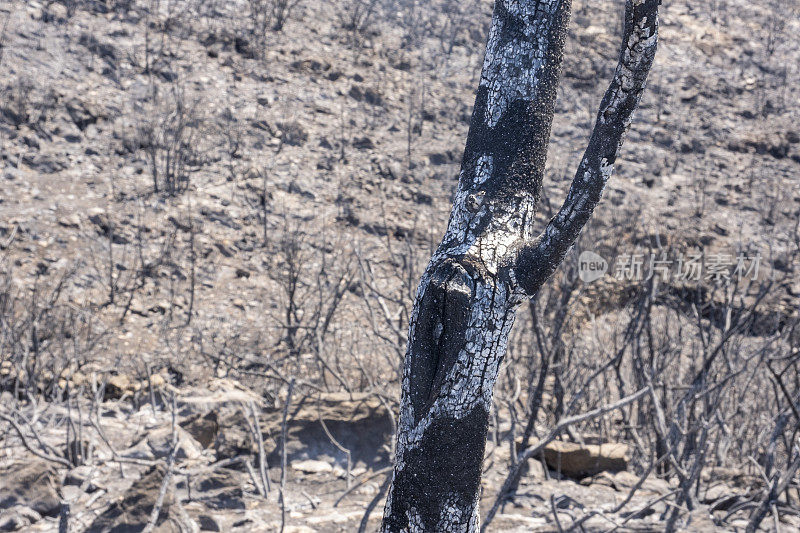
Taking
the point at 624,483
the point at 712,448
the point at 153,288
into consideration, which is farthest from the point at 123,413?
the point at 712,448

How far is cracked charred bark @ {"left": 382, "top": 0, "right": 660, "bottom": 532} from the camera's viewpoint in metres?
1.69

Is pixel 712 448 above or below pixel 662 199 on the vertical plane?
below

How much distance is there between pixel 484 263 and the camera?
5.65 ft

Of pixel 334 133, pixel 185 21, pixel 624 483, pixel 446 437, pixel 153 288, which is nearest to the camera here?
pixel 446 437

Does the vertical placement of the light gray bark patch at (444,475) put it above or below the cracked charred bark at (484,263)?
below

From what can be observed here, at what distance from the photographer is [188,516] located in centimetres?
298

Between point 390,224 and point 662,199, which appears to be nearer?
point 390,224

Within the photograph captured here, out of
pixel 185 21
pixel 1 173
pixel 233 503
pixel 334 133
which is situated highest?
pixel 185 21

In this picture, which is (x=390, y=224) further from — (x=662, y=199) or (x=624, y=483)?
(x=624, y=483)

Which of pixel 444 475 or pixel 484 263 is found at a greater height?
pixel 484 263

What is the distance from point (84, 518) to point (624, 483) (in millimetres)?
2933

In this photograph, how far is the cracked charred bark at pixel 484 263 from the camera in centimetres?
169

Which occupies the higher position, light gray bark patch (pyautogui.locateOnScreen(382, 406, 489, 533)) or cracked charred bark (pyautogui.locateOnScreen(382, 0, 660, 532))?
cracked charred bark (pyautogui.locateOnScreen(382, 0, 660, 532))

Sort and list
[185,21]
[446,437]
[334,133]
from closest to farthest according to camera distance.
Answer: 1. [446,437]
2. [334,133]
3. [185,21]
